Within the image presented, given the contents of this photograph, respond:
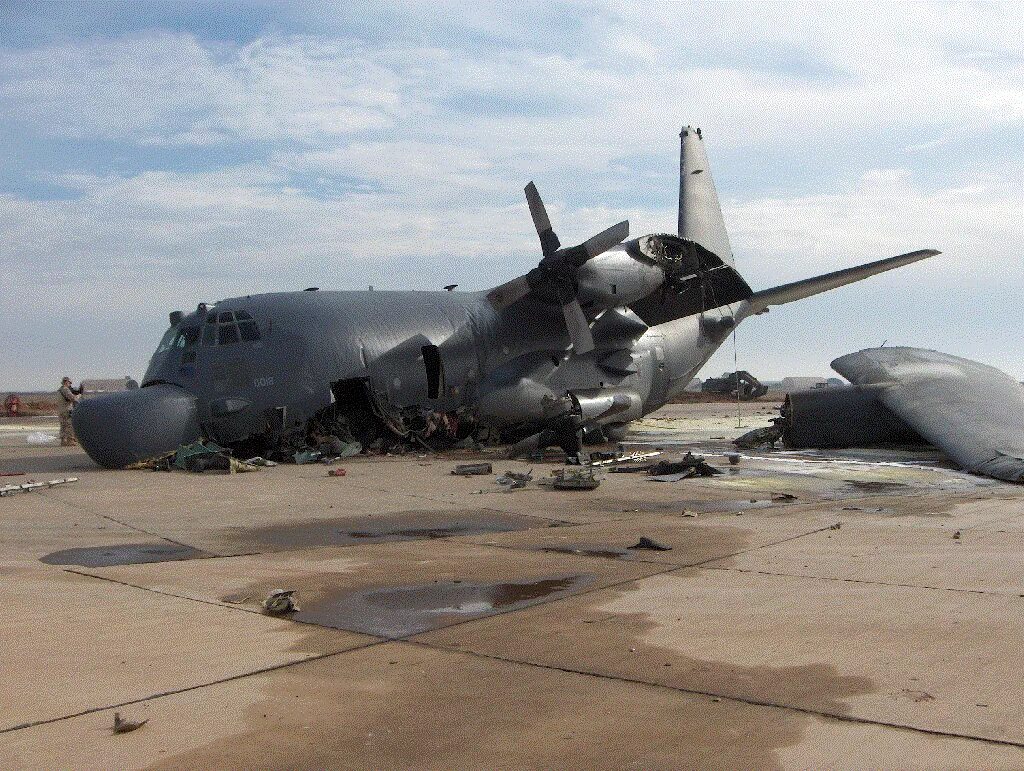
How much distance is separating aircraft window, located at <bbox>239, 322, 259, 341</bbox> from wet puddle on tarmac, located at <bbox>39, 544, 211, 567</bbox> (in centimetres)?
1062

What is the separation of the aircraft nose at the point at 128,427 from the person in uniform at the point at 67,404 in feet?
24.1

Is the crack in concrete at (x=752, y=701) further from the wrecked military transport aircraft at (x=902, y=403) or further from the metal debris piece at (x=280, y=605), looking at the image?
the wrecked military transport aircraft at (x=902, y=403)

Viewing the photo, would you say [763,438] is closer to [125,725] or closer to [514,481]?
[514,481]

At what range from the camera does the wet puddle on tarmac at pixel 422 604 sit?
523cm

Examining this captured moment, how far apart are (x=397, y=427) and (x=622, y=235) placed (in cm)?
626

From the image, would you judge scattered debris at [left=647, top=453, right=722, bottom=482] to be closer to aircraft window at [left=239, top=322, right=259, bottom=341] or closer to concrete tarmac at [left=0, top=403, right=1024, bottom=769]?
concrete tarmac at [left=0, top=403, right=1024, bottom=769]

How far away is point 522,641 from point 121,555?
4429mm

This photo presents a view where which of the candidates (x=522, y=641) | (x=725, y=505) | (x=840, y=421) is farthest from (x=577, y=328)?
(x=522, y=641)

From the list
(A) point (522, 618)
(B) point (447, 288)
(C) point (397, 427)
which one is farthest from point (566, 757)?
(B) point (447, 288)

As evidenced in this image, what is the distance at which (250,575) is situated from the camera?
22.3 feet

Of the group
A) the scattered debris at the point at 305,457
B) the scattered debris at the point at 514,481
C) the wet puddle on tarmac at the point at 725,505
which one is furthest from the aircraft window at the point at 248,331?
the wet puddle on tarmac at the point at 725,505

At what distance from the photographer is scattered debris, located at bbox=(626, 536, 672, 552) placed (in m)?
7.66

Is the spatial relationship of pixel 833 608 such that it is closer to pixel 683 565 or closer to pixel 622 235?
pixel 683 565

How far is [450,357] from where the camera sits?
2089cm
